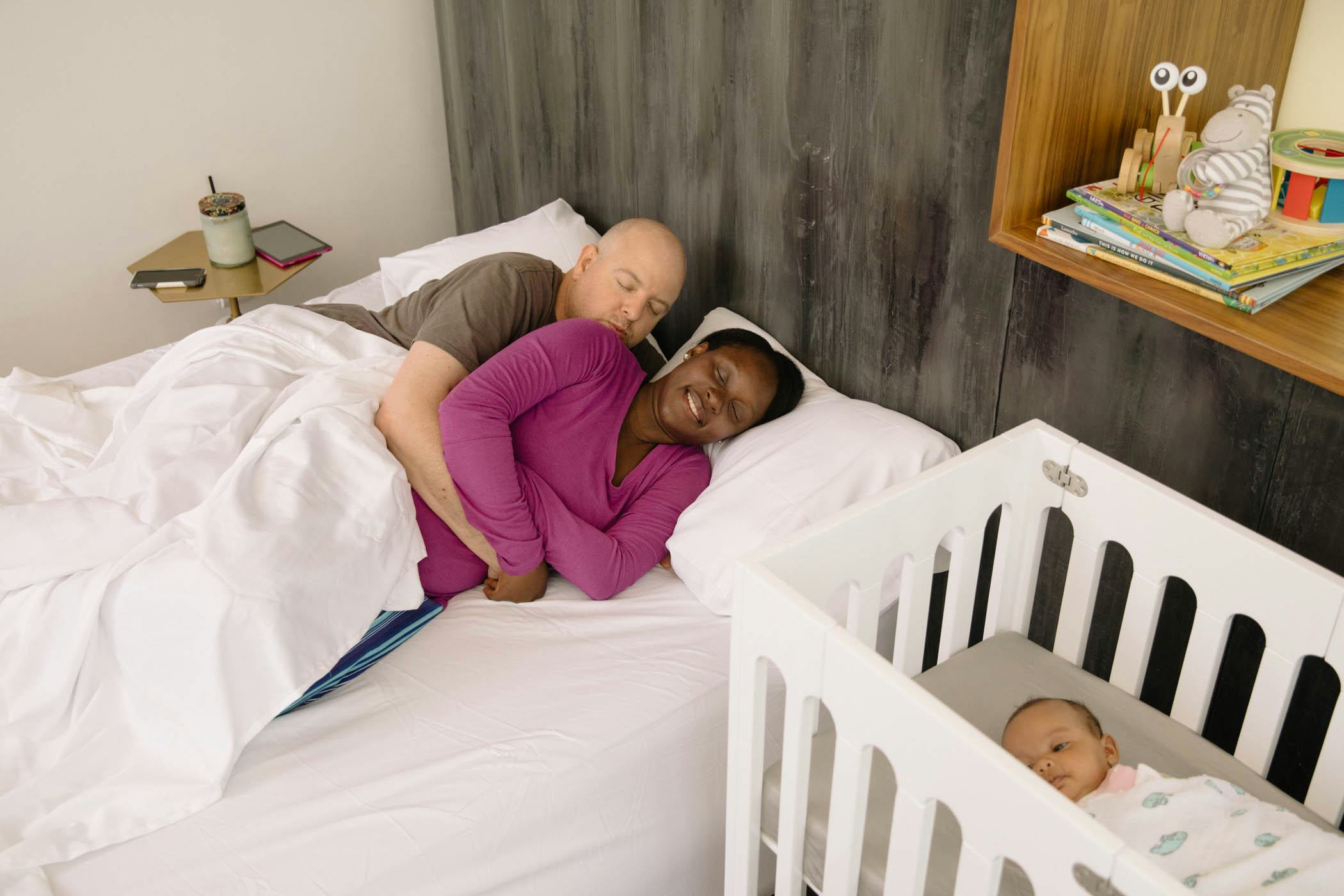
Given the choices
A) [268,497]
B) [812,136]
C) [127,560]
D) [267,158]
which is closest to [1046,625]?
[812,136]

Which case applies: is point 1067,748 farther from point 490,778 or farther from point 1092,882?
point 490,778

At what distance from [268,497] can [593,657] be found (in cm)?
50

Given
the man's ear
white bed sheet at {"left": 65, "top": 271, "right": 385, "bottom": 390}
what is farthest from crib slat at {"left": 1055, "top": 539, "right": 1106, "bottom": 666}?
white bed sheet at {"left": 65, "top": 271, "right": 385, "bottom": 390}

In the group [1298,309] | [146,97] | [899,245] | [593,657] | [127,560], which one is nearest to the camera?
[1298,309]

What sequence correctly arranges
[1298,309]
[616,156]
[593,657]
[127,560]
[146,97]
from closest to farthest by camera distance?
1. [1298,309]
2. [127,560]
3. [593,657]
4. [616,156]
5. [146,97]

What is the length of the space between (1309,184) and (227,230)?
217 centimetres

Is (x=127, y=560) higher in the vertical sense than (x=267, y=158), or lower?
lower

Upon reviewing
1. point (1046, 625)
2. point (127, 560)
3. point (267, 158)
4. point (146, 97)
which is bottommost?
point (1046, 625)

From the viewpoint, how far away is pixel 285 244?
2604 mm

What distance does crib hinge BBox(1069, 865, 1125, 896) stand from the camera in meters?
0.80

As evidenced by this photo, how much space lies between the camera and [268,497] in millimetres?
1463

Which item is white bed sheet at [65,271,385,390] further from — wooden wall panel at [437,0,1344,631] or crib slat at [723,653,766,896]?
crib slat at [723,653,766,896]

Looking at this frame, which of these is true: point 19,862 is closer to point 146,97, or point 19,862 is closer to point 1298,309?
point 1298,309

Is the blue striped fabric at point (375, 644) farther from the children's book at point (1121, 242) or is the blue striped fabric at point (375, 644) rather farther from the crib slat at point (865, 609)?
the children's book at point (1121, 242)
